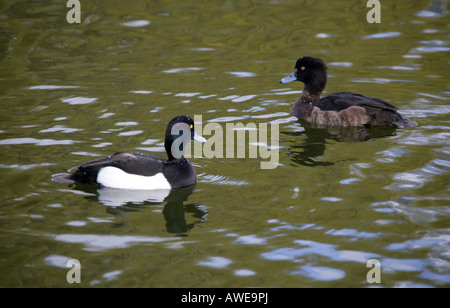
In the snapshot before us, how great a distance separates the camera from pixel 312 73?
10.6 m

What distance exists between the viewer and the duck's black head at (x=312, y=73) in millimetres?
10461

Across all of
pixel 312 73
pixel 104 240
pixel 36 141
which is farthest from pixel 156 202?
pixel 312 73

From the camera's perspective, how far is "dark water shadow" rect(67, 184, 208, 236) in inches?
267

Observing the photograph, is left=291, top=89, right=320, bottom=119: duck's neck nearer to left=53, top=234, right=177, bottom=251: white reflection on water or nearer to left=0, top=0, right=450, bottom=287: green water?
left=0, top=0, right=450, bottom=287: green water

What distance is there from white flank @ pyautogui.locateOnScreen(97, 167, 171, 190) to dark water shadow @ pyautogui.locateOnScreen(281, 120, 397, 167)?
1.95 m

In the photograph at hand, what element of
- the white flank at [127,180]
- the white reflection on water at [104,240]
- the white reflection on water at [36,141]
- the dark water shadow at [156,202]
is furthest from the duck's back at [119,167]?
the white reflection on water at [36,141]

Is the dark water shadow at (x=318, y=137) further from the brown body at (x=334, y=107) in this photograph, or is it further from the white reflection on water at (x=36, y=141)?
the white reflection on water at (x=36, y=141)

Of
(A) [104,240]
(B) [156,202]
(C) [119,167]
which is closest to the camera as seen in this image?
(A) [104,240]

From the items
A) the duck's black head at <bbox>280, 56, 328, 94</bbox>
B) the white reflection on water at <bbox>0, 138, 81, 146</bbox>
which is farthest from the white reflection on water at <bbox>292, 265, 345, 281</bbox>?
the duck's black head at <bbox>280, 56, 328, 94</bbox>

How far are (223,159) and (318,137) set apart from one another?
1.88 metres

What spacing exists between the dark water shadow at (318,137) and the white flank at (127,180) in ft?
6.40

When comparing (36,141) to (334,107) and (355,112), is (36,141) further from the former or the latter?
(355,112)
